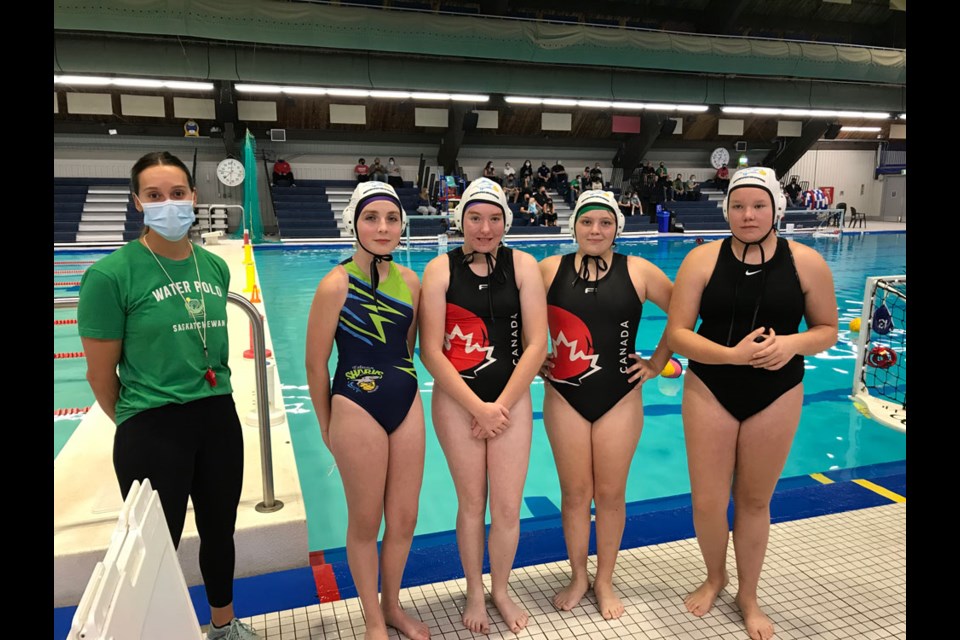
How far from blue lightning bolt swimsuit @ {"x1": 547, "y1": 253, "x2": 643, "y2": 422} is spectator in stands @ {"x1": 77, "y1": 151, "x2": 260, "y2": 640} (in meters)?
1.32

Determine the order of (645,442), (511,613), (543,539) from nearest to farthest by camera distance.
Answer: (511,613) < (543,539) < (645,442)

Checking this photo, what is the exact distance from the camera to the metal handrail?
255 centimetres

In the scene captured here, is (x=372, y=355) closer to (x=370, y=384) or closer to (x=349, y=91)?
(x=370, y=384)

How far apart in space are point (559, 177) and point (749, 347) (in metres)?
22.7

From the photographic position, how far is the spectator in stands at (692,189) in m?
24.1

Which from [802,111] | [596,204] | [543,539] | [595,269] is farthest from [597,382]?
[802,111]

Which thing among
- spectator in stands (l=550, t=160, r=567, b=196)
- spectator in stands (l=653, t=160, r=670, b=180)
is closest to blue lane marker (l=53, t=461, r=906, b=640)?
spectator in stands (l=550, t=160, r=567, b=196)

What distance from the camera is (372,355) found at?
7.13ft

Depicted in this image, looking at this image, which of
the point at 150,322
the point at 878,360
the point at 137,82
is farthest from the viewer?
the point at 137,82

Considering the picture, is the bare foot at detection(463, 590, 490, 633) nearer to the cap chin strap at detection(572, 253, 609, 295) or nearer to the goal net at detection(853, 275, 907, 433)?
the cap chin strap at detection(572, 253, 609, 295)

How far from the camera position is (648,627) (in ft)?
7.78
